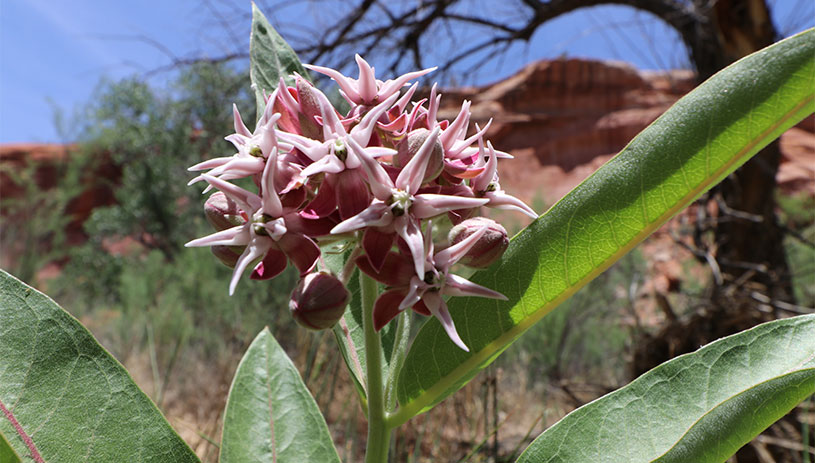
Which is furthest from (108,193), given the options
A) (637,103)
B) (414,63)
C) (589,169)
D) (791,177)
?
(791,177)

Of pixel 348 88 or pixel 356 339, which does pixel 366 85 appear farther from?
pixel 356 339

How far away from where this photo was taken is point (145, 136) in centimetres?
1352

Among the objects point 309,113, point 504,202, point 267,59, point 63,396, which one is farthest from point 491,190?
point 63,396

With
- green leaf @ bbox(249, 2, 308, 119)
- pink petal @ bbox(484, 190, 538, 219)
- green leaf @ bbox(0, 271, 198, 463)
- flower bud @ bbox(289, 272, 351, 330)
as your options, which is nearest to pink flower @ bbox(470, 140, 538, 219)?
pink petal @ bbox(484, 190, 538, 219)

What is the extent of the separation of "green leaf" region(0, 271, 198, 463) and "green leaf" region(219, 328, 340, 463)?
0.41ft

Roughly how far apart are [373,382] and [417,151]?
278 mm

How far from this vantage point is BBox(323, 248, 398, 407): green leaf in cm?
75

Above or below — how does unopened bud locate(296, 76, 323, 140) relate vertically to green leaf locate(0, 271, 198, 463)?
above

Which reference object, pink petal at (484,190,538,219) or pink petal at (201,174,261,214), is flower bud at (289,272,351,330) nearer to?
pink petal at (201,174,261,214)

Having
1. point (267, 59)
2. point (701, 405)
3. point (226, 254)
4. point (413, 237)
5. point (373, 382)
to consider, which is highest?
point (267, 59)

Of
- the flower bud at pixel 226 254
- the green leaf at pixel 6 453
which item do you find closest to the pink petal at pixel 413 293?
the flower bud at pixel 226 254

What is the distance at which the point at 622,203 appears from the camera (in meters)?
0.65

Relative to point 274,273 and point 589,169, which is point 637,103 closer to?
point 589,169

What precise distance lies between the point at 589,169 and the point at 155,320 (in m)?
10.4
